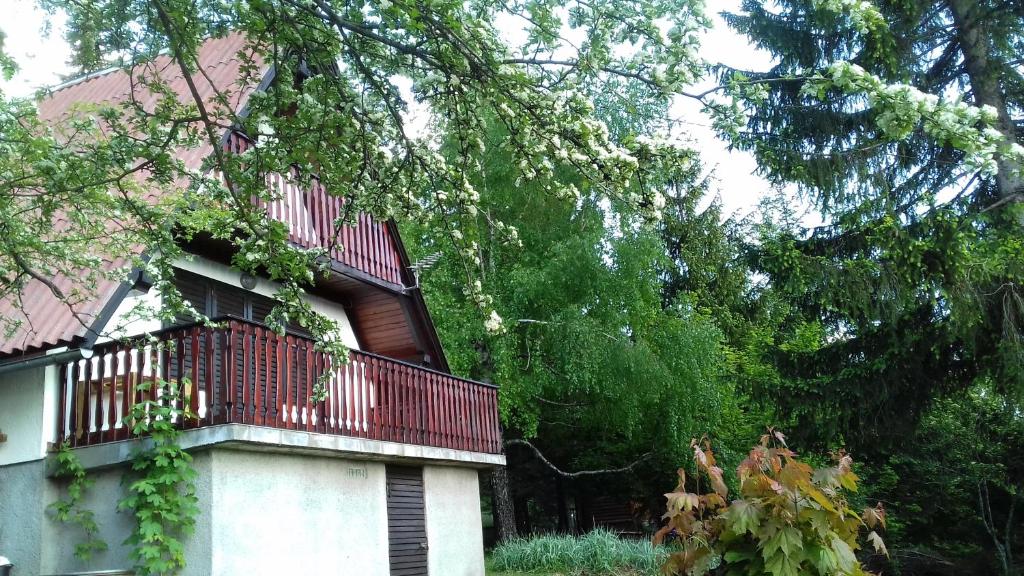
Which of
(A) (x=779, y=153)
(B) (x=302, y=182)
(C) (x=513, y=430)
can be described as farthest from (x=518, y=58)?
(C) (x=513, y=430)

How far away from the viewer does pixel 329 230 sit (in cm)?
1303

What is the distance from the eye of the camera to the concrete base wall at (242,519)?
31.1 feet

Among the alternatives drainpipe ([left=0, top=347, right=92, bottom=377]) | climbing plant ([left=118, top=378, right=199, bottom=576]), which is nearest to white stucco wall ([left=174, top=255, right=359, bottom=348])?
drainpipe ([left=0, top=347, right=92, bottom=377])

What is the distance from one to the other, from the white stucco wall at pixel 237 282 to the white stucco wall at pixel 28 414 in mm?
1899

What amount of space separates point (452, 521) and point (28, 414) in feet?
21.5

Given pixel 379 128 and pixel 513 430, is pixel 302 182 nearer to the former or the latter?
pixel 379 128

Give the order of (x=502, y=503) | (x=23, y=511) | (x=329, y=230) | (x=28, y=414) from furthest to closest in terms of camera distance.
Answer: (x=502, y=503) < (x=329, y=230) < (x=28, y=414) < (x=23, y=511)

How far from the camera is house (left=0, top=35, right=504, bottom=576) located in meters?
9.52

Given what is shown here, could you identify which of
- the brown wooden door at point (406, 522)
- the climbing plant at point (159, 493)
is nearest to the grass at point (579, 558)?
the brown wooden door at point (406, 522)

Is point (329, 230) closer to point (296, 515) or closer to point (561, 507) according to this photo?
point (296, 515)

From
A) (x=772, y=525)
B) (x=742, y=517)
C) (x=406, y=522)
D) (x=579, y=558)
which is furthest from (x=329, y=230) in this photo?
(x=772, y=525)

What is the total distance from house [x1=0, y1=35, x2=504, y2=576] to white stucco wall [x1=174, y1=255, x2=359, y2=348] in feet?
0.12

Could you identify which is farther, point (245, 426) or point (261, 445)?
point (261, 445)

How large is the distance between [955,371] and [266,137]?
12534mm
